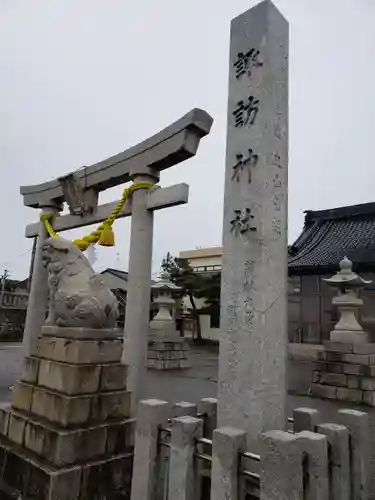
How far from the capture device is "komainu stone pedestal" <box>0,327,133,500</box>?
10.9ft

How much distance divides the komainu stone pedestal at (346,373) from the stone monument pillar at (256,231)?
5173 mm

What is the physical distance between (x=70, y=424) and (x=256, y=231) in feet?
8.12

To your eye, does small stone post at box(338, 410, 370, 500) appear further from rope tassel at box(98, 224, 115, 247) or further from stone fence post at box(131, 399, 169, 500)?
rope tassel at box(98, 224, 115, 247)

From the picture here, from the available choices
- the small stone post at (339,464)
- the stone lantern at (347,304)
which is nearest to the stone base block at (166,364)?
the stone lantern at (347,304)

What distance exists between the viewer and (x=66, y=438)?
3.31m

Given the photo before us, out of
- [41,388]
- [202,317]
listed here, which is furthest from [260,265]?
[202,317]

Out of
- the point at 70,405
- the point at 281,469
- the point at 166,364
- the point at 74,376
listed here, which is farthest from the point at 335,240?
the point at 281,469

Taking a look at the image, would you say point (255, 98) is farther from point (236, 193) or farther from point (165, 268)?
point (165, 268)

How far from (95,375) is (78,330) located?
1.60 ft

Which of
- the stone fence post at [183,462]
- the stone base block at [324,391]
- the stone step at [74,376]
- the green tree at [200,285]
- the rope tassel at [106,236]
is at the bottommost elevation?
the stone base block at [324,391]

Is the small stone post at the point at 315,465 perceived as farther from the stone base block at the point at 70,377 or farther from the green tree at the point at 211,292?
the green tree at the point at 211,292

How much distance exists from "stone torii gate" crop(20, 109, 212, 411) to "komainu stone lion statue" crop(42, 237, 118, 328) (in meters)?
0.45

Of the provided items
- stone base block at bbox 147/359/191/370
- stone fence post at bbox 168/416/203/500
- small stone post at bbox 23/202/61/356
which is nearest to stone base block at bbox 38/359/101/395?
stone fence post at bbox 168/416/203/500

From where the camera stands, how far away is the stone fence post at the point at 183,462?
260cm
